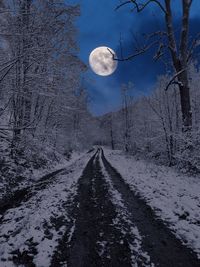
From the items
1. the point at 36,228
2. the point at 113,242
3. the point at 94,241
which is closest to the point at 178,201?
the point at 113,242

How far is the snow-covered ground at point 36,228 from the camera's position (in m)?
4.80

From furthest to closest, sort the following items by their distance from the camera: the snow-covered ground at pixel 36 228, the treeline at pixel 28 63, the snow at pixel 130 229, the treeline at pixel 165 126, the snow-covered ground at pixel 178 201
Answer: the treeline at pixel 165 126
the treeline at pixel 28 63
the snow-covered ground at pixel 178 201
the snow-covered ground at pixel 36 228
the snow at pixel 130 229

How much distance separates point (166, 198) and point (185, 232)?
2875 mm

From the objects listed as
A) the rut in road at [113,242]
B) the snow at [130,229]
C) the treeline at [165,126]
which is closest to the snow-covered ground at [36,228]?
the rut in road at [113,242]

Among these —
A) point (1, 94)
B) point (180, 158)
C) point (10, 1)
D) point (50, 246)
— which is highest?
point (10, 1)

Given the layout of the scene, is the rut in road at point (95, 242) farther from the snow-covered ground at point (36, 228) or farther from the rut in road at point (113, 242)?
the snow-covered ground at point (36, 228)

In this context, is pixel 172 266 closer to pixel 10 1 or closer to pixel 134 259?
pixel 134 259

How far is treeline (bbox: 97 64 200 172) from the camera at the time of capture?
11.5 metres

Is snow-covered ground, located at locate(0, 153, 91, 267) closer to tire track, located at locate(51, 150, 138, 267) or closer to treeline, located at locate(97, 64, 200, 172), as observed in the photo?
tire track, located at locate(51, 150, 138, 267)

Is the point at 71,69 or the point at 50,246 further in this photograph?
the point at 71,69

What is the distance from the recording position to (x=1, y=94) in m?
10.8

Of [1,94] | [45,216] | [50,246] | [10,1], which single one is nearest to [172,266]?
[50,246]

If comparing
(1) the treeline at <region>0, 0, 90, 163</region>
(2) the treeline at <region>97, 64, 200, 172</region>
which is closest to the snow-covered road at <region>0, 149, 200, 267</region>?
(1) the treeline at <region>0, 0, 90, 163</region>

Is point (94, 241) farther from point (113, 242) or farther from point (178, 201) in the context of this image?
point (178, 201)
